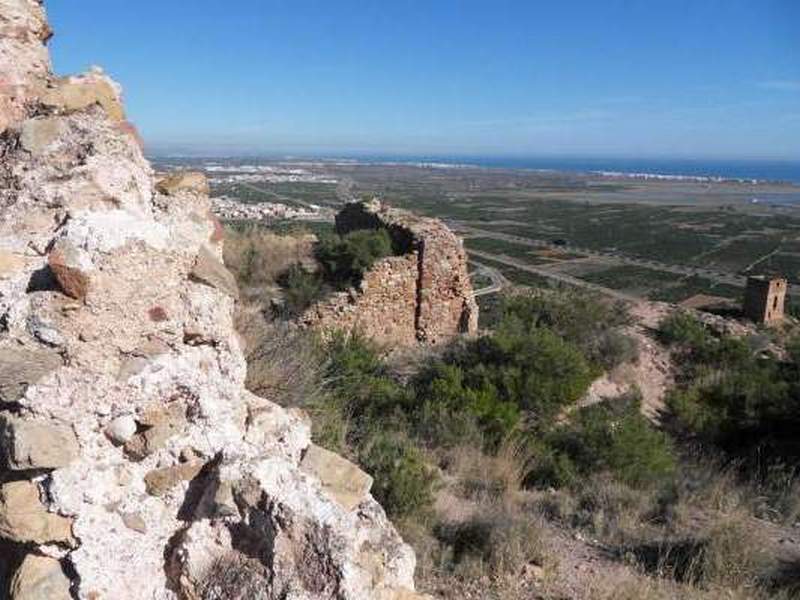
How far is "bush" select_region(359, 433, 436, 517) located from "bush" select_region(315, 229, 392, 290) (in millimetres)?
6400

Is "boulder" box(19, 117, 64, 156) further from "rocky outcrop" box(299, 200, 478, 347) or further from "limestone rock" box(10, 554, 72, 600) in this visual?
"rocky outcrop" box(299, 200, 478, 347)

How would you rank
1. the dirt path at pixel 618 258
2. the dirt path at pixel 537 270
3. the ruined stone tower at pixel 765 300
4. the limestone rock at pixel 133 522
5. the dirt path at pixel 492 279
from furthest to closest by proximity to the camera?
the dirt path at pixel 618 258, the dirt path at pixel 537 270, the dirt path at pixel 492 279, the ruined stone tower at pixel 765 300, the limestone rock at pixel 133 522

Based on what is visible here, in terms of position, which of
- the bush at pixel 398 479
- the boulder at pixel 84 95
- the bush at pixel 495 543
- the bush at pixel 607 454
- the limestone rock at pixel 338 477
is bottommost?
the bush at pixel 607 454

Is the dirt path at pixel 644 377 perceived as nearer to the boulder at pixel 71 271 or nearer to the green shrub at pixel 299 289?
the green shrub at pixel 299 289

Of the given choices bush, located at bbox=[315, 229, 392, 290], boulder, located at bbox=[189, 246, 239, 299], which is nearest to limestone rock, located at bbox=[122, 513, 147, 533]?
boulder, located at bbox=[189, 246, 239, 299]

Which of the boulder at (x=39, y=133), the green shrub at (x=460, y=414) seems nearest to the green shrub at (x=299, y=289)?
the green shrub at (x=460, y=414)

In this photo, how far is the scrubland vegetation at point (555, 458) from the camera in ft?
13.6

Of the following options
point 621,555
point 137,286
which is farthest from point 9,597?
point 621,555

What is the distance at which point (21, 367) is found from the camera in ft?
7.45

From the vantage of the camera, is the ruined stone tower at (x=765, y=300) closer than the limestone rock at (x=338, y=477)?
No

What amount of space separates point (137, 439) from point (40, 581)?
0.50m

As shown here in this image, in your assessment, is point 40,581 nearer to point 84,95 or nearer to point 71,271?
point 71,271

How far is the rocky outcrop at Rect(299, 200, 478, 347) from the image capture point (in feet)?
35.5

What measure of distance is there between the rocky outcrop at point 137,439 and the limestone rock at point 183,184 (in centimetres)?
30
